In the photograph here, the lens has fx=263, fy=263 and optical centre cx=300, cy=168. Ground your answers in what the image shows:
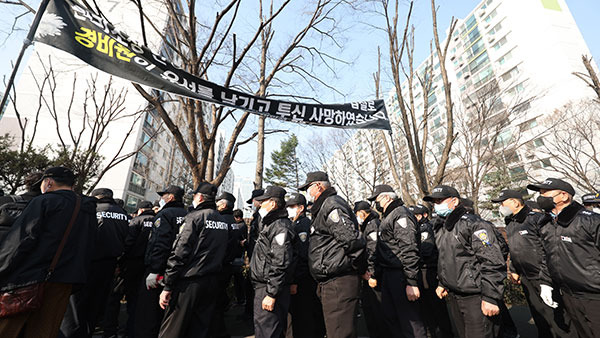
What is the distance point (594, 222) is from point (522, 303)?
191 inches

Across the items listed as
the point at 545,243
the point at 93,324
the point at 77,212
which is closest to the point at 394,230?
the point at 545,243

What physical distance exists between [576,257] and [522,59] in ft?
144

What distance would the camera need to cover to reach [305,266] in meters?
4.14

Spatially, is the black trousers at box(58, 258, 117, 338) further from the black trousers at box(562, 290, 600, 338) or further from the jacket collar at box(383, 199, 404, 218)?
the black trousers at box(562, 290, 600, 338)

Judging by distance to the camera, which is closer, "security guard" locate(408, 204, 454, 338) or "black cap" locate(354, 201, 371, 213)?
"security guard" locate(408, 204, 454, 338)

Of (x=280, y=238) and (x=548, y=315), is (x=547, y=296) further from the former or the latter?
(x=280, y=238)

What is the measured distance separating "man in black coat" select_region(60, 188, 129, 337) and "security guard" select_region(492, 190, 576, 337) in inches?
248

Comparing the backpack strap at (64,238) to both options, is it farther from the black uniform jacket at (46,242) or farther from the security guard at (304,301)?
the security guard at (304,301)

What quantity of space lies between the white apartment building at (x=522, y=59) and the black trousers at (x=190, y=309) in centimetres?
2588

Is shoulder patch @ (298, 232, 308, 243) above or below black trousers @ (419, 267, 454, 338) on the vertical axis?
above

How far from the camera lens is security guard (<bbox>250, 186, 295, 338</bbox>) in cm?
301

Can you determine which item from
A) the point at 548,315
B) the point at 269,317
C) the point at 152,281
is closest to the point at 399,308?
the point at 269,317

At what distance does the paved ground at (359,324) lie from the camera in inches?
188

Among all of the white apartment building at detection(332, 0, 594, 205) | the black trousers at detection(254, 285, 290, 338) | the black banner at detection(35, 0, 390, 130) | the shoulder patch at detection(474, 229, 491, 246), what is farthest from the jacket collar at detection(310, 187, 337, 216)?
the white apartment building at detection(332, 0, 594, 205)
